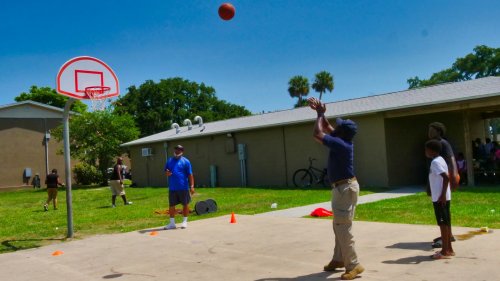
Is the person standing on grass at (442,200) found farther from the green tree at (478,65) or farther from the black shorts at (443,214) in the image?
the green tree at (478,65)

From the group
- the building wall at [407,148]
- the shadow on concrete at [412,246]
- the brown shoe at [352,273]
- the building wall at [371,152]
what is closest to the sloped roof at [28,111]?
the building wall at [371,152]

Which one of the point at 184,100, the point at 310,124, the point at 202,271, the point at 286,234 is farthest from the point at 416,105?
the point at 184,100

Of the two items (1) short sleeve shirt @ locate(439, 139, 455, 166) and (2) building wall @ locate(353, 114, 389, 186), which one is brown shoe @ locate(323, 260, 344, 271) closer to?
(1) short sleeve shirt @ locate(439, 139, 455, 166)

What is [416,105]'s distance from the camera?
15516mm

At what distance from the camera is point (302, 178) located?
20016mm

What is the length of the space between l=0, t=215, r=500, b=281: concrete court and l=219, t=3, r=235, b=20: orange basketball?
14.5 feet

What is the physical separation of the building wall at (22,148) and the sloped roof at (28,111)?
0.32 metres

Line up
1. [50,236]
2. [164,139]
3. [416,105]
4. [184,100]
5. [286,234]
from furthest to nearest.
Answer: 1. [184,100]
2. [164,139]
3. [416,105]
4. [50,236]
5. [286,234]

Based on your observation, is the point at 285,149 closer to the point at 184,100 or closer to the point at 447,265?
the point at 447,265

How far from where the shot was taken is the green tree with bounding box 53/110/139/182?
33219 mm

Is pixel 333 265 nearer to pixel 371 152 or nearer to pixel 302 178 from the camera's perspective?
pixel 371 152

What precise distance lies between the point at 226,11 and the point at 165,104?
168 feet

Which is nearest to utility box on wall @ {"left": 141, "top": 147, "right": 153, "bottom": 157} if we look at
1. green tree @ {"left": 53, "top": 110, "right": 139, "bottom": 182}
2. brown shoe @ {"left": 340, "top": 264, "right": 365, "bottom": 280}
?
green tree @ {"left": 53, "top": 110, "right": 139, "bottom": 182}

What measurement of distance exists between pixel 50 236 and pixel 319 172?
11.5m
